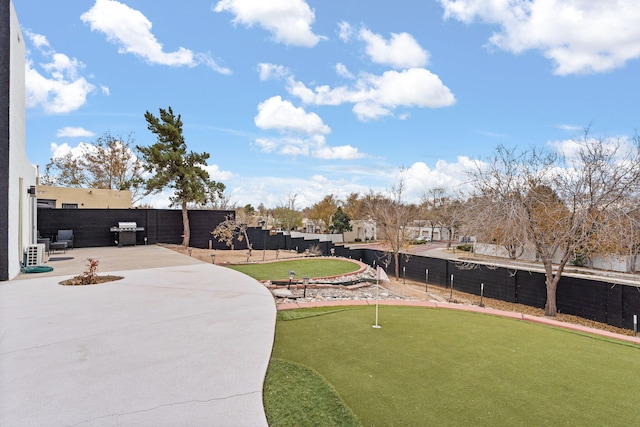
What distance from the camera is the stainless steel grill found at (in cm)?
1611

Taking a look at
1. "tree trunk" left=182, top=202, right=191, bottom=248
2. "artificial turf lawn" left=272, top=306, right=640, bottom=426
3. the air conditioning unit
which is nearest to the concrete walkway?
"artificial turf lawn" left=272, top=306, right=640, bottom=426

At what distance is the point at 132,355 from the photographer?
3.51 metres

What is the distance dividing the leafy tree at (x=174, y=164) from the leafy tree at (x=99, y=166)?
10.3m

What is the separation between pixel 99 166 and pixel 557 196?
30972 millimetres

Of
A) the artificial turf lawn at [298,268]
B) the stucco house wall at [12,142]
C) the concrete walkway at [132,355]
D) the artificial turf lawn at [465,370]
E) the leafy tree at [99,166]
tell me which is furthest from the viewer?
the leafy tree at [99,166]

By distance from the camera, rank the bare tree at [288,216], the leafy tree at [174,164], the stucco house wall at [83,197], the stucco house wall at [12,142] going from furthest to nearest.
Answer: the bare tree at [288,216], the stucco house wall at [83,197], the leafy tree at [174,164], the stucco house wall at [12,142]

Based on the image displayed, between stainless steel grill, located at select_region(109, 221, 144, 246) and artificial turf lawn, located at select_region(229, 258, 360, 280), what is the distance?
7151 mm

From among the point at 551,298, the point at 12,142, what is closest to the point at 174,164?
the point at 12,142

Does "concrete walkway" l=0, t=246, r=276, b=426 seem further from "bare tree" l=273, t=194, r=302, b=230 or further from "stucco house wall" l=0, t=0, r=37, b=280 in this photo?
"bare tree" l=273, t=194, r=302, b=230

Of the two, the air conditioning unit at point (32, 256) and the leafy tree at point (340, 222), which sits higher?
the leafy tree at point (340, 222)

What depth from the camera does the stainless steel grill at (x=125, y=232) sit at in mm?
16109

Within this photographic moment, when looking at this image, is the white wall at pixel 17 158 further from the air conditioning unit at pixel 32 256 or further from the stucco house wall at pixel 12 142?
the air conditioning unit at pixel 32 256

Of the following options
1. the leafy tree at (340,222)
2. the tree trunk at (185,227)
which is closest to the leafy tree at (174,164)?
the tree trunk at (185,227)

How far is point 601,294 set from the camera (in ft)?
31.8
